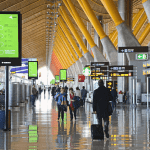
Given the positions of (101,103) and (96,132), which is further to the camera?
(101,103)

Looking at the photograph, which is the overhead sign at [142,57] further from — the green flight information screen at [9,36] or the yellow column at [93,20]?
the green flight information screen at [9,36]

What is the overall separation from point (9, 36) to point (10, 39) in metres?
0.10

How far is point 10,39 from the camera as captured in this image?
34.1ft

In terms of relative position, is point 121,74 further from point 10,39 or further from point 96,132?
point 96,132

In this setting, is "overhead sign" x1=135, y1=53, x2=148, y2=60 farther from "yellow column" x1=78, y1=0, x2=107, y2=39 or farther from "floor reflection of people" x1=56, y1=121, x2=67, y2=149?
"floor reflection of people" x1=56, y1=121, x2=67, y2=149

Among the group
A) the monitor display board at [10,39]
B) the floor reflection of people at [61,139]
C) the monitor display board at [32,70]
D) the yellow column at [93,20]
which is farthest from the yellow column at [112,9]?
the floor reflection of people at [61,139]

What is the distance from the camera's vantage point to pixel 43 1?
42.4 meters

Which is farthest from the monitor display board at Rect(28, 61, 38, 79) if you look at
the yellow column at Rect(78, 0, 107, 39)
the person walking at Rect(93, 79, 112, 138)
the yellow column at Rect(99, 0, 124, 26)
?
the person walking at Rect(93, 79, 112, 138)

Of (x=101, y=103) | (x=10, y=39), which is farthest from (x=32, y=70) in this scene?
(x=101, y=103)

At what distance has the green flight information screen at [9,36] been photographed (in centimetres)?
1029

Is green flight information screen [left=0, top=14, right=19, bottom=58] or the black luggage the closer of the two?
the black luggage

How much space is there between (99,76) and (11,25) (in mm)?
19014

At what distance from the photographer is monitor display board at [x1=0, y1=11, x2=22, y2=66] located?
404 inches

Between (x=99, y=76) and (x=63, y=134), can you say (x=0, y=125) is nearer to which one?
(x=63, y=134)
